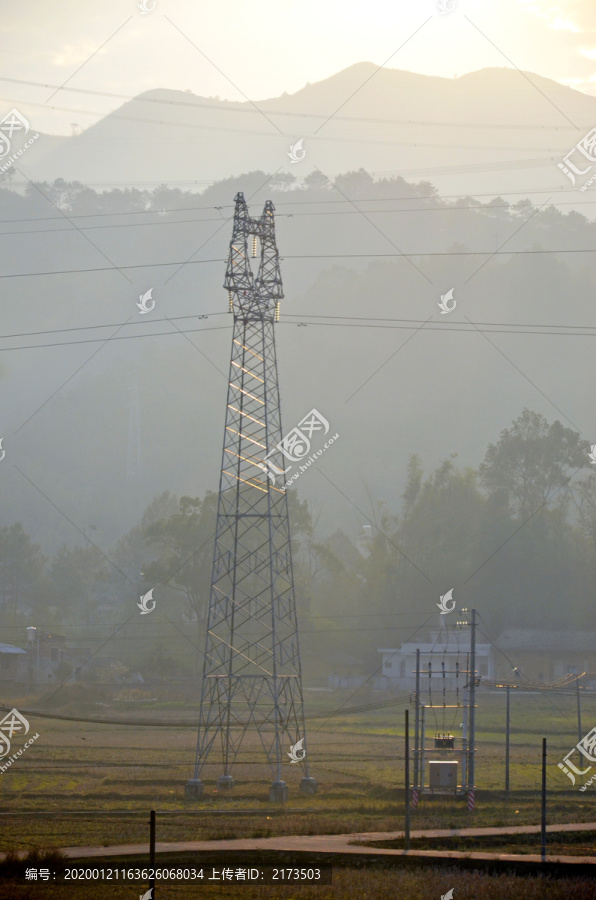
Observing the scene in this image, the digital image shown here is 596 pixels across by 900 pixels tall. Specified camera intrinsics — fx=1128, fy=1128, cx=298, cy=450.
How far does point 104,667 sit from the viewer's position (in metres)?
97.4

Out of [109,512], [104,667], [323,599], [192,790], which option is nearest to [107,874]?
[192,790]

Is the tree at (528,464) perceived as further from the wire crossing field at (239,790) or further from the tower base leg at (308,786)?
the tower base leg at (308,786)

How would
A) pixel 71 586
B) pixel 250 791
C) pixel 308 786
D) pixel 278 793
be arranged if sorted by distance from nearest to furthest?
pixel 278 793 → pixel 308 786 → pixel 250 791 → pixel 71 586

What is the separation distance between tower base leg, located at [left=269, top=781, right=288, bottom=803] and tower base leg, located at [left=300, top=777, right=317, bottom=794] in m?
2.02

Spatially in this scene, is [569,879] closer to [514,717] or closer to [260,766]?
[260,766]

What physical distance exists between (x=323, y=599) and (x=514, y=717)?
42.8 metres

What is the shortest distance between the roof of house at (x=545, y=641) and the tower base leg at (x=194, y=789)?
5533 centimetres

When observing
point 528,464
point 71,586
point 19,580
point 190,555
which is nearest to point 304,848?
point 190,555

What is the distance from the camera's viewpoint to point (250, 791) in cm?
4178

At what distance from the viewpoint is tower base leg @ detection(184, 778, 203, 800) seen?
129ft

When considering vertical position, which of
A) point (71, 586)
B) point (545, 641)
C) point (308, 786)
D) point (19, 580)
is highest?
point (19, 580)

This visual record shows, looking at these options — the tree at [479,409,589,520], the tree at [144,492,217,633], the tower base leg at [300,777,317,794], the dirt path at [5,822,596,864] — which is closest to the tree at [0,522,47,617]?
the tree at [144,492,217,633]

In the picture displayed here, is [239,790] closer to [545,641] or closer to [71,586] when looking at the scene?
[545,641]

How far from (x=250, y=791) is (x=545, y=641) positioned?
53934 millimetres
